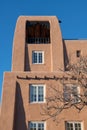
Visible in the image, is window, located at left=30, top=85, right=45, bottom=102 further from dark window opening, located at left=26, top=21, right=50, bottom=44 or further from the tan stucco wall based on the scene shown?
dark window opening, located at left=26, top=21, right=50, bottom=44

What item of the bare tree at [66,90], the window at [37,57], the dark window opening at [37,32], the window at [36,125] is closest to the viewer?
the bare tree at [66,90]

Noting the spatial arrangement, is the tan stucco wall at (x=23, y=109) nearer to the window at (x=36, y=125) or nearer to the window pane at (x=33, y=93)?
the window at (x=36, y=125)

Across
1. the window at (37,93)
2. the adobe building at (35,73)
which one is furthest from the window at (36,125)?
the window at (37,93)

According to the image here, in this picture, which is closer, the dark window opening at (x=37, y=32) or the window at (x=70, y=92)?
the window at (x=70, y=92)

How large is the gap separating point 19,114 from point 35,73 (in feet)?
15.5

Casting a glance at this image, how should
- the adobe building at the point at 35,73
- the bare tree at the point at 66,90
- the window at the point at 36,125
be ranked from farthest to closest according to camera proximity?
1. the adobe building at the point at 35,73
2. the window at the point at 36,125
3. the bare tree at the point at 66,90

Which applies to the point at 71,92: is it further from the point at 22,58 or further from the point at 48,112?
the point at 22,58

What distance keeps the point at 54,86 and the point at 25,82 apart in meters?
3.05

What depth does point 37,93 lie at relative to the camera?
29.8 m

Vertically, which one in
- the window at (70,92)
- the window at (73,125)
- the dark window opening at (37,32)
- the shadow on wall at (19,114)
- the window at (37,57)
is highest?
the dark window opening at (37,32)

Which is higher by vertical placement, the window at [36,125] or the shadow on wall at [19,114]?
the shadow on wall at [19,114]

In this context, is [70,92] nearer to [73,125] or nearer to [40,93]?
[73,125]

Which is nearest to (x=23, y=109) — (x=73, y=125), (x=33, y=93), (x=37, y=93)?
(x=33, y=93)

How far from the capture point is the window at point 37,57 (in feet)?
115
